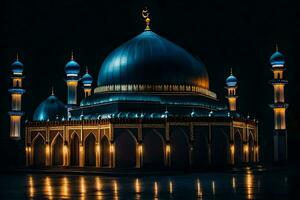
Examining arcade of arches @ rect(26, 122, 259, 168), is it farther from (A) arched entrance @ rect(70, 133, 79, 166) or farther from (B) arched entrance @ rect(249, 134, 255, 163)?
(B) arched entrance @ rect(249, 134, 255, 163)

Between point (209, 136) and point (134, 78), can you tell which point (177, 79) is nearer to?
point (134, 78)

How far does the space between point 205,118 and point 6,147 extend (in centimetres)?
2100

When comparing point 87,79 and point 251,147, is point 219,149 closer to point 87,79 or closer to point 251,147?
point 251,147

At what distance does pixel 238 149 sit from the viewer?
5975cm

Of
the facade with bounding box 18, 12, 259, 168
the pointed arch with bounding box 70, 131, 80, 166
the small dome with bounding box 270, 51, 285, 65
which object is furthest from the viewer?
the small dome with bounding box 270, 51, 285, 65

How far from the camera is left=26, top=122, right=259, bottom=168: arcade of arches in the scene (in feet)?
171

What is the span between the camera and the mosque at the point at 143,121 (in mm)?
52656

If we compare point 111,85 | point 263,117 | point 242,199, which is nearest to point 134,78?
point 111,85

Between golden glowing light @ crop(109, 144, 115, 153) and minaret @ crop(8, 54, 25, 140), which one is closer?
golden glowing light @ crop(109, 144, 115, 153)

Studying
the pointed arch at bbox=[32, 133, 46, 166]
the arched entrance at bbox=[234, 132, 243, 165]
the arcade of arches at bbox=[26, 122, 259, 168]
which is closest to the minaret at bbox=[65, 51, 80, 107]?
the pointed arch at bbox=[32, 133, 46, 166]

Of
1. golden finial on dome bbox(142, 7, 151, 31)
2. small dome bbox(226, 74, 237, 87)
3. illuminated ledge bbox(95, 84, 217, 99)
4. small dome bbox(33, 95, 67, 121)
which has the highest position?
golden finial on dome bbox(142, 7, 151, 31)

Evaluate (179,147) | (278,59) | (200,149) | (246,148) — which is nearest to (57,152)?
(179,147)

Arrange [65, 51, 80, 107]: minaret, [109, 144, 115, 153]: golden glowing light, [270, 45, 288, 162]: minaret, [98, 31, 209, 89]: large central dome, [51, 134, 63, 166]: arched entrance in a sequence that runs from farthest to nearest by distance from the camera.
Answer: [65, 51, 80, 107]: minaret < [270, 45, 288, 162]: minaret < [51, 134, 63, 166]: arched entrance < [98, 31, 209, 89]: large central dome < [109, 144, 115, 153]: golden glowing light

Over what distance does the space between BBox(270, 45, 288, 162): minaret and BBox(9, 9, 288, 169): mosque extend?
278 centimetres
